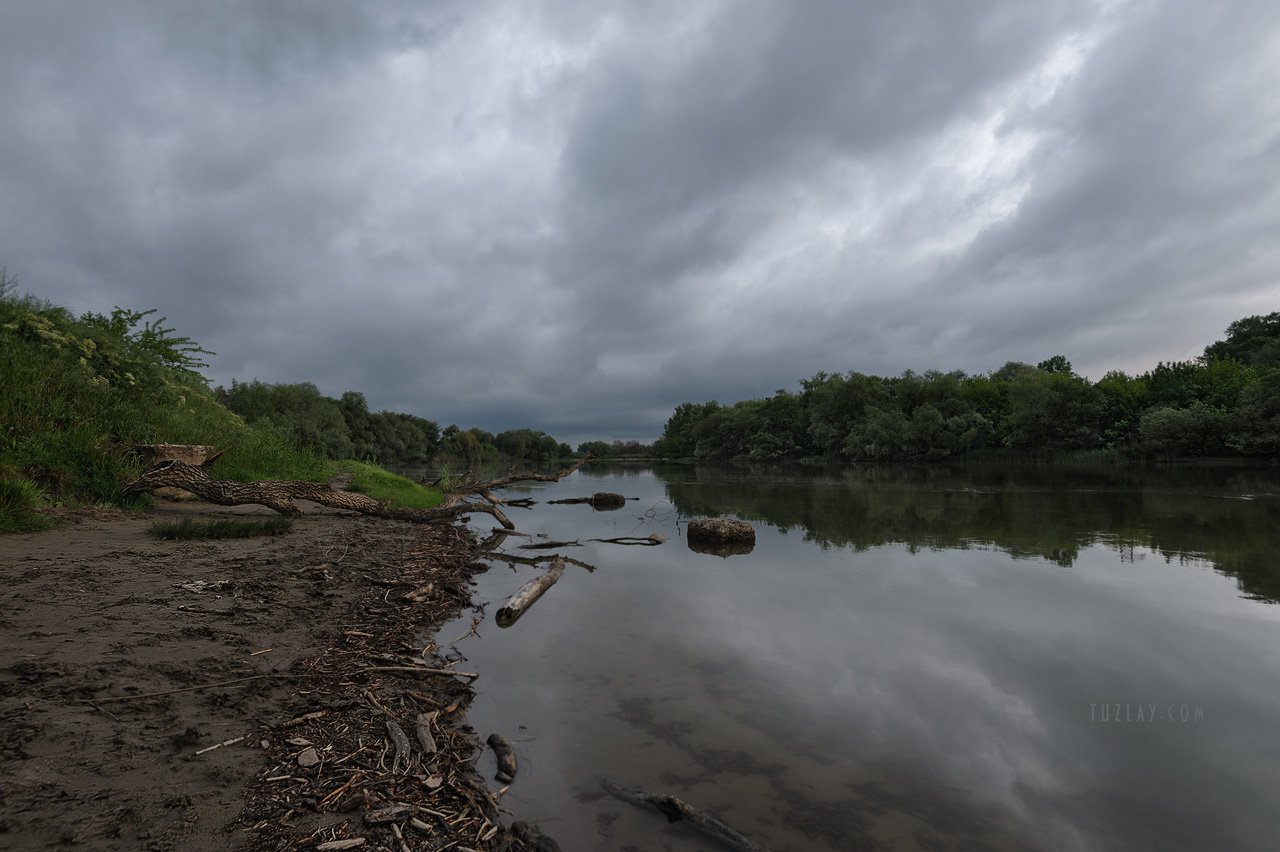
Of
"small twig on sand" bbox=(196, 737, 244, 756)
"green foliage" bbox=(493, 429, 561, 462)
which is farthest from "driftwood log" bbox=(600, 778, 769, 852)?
"green foliage" bbox=(493, 429, 561, 462)

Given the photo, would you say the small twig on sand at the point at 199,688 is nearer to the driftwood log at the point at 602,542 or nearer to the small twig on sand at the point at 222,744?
the small twig on sand at the point at 222,744

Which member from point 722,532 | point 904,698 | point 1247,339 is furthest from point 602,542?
point 1247,339

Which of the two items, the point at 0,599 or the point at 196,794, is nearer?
the point at 196,794

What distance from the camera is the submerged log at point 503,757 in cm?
426

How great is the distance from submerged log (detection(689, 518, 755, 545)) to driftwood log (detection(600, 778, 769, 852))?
473 inches

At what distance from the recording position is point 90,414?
1236 cm

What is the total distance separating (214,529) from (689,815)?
10.1 meters

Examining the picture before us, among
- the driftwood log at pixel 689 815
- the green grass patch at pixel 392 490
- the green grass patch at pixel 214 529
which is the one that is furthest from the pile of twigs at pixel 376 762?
the green grass patch at pixel 392 490

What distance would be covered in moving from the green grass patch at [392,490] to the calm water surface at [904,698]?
11341mm

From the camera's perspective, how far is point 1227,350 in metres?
78.2

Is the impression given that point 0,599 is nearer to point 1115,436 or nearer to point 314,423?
point 314,423

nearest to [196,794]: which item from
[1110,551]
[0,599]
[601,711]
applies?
[601,711]

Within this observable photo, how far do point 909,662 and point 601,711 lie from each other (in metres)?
3.99

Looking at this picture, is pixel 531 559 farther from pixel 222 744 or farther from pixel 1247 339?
pixel 1247 339
